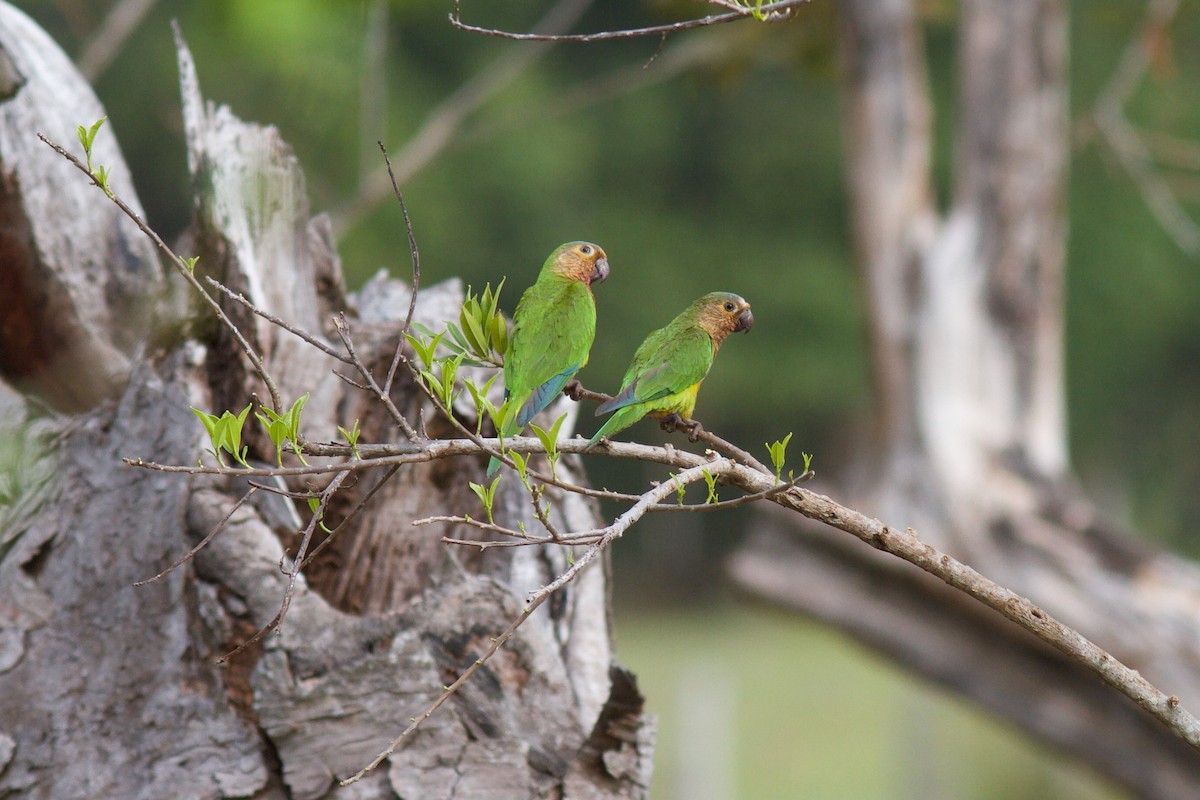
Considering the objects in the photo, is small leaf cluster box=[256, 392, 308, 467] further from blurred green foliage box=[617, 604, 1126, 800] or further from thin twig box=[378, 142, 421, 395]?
blurred green foliage box=[617, 604, 1126, 800]

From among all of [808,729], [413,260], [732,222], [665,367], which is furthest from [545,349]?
[732,222]

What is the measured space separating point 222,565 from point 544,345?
88 cm

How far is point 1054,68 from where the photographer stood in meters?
5.59

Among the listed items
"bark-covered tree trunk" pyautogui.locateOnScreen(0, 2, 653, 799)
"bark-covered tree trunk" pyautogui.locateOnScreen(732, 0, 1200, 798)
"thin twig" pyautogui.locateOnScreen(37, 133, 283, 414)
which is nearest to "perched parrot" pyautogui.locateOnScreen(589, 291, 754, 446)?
"thin twig" pyautogui.locateOnScreen(37, 133, 283, 414)

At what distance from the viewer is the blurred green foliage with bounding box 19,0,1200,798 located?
47.3ft

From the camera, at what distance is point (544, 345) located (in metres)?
1.69

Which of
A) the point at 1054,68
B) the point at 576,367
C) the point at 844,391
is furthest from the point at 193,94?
the point at 844,391

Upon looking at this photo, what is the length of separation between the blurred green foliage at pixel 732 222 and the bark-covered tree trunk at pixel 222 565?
9.24 metres

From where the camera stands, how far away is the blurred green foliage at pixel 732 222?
1443 centimetres

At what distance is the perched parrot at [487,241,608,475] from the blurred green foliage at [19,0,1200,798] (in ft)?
34.7

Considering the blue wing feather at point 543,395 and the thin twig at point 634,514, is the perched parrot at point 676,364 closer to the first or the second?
the blue wing feather at point 543,395

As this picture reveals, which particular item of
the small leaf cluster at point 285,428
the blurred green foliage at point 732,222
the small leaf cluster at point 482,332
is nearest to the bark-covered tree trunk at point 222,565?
the small leaf cluster at point 482,332

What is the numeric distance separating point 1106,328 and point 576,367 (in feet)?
58.5

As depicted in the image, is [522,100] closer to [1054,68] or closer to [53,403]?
[1054,68]
